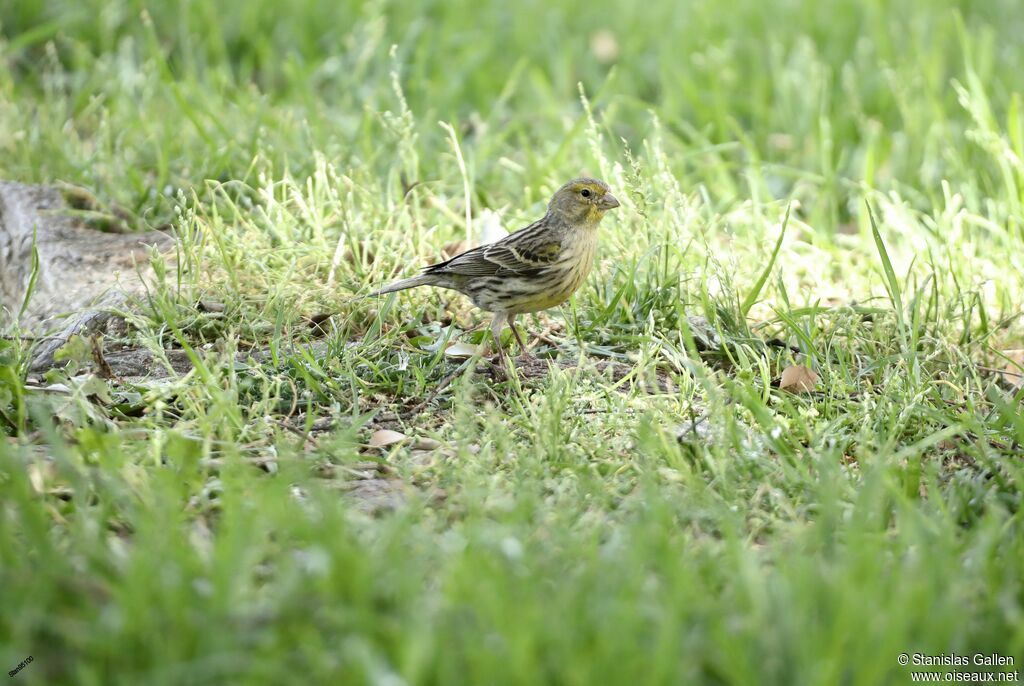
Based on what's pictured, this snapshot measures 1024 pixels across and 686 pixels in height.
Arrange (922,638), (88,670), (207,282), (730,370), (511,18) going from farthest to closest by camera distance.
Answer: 1. (511,18)
2. (207,282)
3. (730,370)
4. (922,638)
5. (88,670)

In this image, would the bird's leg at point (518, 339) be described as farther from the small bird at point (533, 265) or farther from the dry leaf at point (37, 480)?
the dry leaf at point (37, 480)

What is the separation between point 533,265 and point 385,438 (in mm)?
974

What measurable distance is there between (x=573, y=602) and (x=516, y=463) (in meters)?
1.10

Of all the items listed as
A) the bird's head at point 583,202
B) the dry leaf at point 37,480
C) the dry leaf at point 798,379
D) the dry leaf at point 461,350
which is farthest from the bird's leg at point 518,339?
the dry leaf at point 37,480

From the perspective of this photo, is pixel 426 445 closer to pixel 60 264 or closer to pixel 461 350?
pixel 461 350

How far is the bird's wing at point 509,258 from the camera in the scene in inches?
176

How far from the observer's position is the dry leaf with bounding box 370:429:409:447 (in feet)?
12.6

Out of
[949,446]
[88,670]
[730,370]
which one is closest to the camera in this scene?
[88,670]

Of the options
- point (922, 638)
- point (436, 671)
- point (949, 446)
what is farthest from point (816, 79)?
point (436, 671)

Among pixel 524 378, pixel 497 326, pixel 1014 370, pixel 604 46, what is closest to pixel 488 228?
pixel 497 326

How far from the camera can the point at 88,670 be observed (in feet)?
7.51

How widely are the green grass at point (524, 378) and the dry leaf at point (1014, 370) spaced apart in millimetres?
89

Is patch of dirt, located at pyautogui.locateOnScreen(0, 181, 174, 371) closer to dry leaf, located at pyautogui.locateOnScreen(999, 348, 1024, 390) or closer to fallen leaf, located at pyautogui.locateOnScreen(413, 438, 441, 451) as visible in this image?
fallen leaf, located at pyautogui.locateOnScreen(413, 438, 441, 451)

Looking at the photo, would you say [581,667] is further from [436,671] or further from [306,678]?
[306,678]
